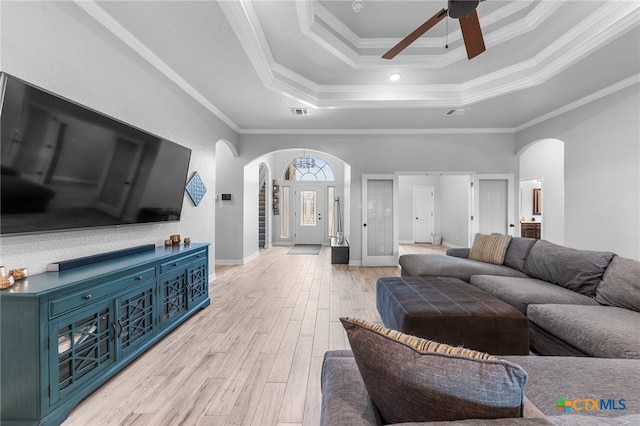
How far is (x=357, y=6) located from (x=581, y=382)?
3093 mm

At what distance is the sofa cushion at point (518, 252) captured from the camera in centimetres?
319

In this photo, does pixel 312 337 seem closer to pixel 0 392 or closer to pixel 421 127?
pixel 0 392

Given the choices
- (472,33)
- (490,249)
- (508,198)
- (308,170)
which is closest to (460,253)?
(490,249)

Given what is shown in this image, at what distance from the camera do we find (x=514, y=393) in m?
0.65

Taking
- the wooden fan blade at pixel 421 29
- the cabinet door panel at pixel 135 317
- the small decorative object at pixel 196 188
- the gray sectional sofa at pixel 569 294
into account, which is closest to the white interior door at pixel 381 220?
the gray sectional sofa at pixel 569 294

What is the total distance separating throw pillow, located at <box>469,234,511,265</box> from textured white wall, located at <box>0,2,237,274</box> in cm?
404

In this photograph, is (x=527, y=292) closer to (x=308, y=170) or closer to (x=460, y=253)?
(x=460, y=253)

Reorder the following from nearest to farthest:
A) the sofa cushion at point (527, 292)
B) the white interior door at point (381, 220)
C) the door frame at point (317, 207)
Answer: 1. the sofa cushion at point (527, 292)
2. the white interior door at point (381, 220)
3. the door frame at point (317, 207)

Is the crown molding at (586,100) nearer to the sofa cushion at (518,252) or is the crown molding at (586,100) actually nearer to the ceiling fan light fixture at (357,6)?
the sofa cushion at (518,252)

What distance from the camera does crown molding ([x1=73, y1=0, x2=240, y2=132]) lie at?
2.12 meters

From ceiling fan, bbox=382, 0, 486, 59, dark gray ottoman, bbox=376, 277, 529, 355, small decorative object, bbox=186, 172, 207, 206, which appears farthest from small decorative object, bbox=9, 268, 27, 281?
ceiling fan, bbox=382, 0, 486, 59

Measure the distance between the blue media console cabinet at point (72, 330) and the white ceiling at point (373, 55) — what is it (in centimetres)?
207

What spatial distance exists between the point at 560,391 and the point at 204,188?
4173 millimetres

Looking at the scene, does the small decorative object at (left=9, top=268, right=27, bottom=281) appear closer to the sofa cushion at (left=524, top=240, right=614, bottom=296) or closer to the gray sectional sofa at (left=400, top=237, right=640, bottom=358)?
the gray sectional sofa at (left=400, top=237, right=640, bottom=358)
